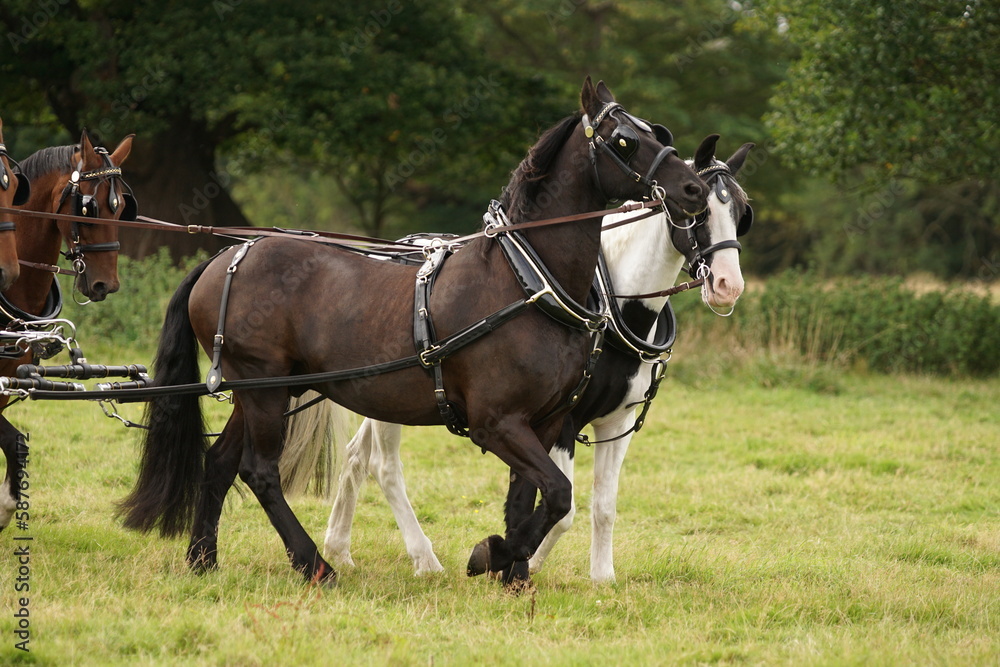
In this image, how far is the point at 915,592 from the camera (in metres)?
4.76

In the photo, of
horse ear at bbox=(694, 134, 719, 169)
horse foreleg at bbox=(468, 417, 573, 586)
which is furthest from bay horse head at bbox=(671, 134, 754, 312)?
horse foreleg at bbox=(468, 417, 573, 586)

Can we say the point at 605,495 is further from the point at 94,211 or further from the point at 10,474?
the point at 10,474

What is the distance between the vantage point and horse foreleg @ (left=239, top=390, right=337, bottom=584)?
15.5 feet

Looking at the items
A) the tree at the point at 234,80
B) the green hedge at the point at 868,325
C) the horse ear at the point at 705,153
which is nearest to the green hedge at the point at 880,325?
the green hedge at the point at 868,325

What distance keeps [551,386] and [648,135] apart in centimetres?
115

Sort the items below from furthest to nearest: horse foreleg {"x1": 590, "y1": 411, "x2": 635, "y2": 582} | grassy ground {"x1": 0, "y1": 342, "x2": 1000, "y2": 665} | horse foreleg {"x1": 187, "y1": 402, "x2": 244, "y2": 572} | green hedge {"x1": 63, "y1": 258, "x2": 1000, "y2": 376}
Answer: green hedge {"x1": 63, "y1": 258, "x2": 1000, "y2": 376} < horse foreleg {"x1": 590, "y1": 411, "x2": 635, "y2": 582} < horse foreleg {"x1": 187, "y1": 402, "x2": 244, "y2": 572} < grassy ground {"x1": 0, "y1": 342, "x2": 1000, "y2": 665}

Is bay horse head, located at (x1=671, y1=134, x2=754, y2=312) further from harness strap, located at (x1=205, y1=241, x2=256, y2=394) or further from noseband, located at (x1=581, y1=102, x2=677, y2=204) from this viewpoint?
harness strap, located at (x1=205, y1=241, x2=256, y2=394)

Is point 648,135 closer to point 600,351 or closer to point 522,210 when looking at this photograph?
point 522,210

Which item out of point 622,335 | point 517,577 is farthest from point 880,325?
point 517,577

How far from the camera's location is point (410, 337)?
4395 millimetres

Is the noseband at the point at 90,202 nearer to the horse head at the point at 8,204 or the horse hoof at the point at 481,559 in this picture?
the horse head at the point at 8,204

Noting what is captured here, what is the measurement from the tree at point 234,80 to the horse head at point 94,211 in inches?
420

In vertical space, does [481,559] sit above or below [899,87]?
below

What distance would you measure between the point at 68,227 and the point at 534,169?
96.0 inches
